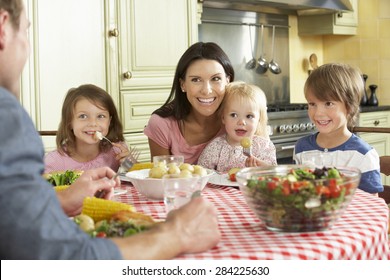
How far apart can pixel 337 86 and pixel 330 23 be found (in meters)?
2.78

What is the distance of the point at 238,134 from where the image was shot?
7.93 ft

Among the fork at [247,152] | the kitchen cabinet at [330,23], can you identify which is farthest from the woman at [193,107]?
the kitchen cabinet at [330,23]

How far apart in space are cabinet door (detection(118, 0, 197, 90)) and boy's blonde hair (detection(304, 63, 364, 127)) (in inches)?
54.7

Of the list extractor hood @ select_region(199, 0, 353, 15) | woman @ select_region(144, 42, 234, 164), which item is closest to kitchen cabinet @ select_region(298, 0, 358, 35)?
extractor hood @ select_region(199, 0, 353, 15)

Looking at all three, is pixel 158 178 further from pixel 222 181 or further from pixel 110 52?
pixel 110 52

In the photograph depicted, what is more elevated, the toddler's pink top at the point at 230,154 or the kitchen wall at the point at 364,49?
the kitchen wall at the point at 364,49

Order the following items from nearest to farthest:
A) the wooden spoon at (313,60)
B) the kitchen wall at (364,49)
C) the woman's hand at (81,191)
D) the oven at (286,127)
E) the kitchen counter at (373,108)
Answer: the woman's hand at (81,191) < the oven at (286,127) < the kitchen counter at (373,108) < the kitchen wall at (364,49) < the wooden spoon at (313,60)

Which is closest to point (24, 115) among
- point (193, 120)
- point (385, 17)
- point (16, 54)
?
point (16, 54)

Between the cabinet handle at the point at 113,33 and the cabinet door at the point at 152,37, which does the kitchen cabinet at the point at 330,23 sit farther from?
the cabinet handle at the point at 113,33

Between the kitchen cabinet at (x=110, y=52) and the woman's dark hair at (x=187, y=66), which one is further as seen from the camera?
the kitchen cabinet at (x=110, y=52)

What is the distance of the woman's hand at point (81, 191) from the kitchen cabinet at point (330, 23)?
3.79m

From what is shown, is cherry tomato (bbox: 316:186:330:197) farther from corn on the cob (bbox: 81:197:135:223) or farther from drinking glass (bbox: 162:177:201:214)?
corn on the cob (bbox: 81:197:135:223)

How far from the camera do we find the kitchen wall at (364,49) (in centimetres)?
511
